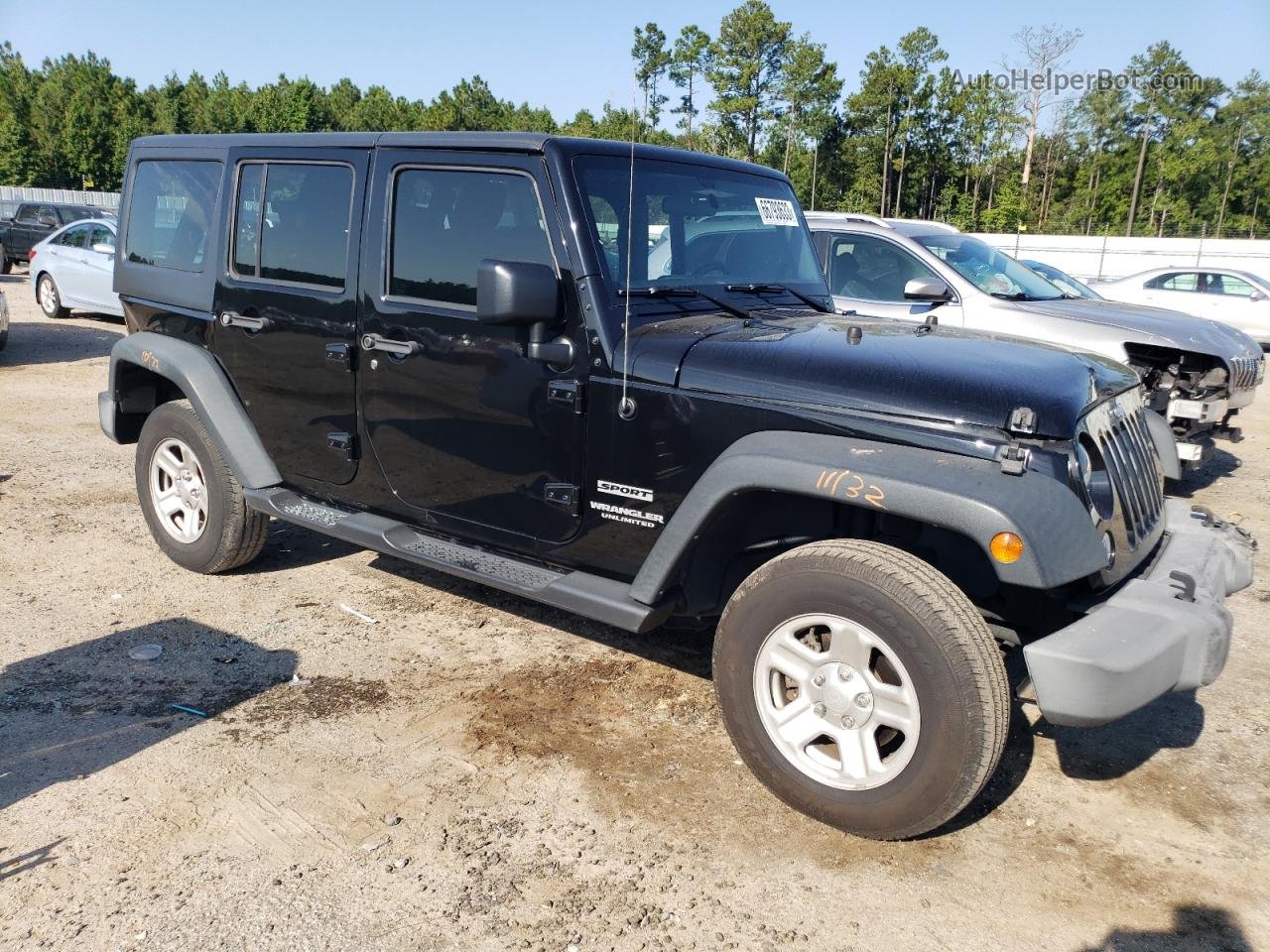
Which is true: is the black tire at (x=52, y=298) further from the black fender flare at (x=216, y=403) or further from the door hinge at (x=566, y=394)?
the door hinge at (x=566, y=394)

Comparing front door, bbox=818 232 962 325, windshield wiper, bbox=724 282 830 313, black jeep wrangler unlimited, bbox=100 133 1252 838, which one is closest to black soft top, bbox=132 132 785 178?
black jeep wrangler unlimited, bbox=100 133 1252 838

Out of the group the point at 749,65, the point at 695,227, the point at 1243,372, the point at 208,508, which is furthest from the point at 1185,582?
the point at 749,65

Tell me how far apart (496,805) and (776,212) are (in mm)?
2726

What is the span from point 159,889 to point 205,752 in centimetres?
78

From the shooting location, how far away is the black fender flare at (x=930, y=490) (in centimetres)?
267

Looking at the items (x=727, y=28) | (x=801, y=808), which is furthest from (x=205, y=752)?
(x=727, y=28)

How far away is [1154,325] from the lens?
24.4 feet

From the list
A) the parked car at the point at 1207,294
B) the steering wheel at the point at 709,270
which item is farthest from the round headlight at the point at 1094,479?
the parked car at the point at 1207,294

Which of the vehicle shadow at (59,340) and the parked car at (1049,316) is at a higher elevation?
the parked car at (1049,316)

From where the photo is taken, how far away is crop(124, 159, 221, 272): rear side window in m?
4.83

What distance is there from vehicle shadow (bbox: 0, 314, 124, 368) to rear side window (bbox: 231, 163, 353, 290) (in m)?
8.64

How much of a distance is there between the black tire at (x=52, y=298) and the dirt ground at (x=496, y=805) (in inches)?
479

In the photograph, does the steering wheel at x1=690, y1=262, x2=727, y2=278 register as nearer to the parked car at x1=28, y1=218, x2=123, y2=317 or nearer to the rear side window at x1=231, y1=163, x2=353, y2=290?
the rear side window at x1=231, y1=163, x2=353, y2=290

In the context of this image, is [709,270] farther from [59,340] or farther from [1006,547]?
[59,340]
